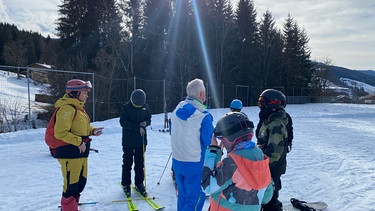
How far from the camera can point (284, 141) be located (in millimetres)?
3215

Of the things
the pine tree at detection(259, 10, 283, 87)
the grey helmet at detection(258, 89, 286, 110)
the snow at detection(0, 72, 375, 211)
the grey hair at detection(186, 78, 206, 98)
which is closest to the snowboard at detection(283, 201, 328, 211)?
the snow at detection(0, 72, 375, 211)

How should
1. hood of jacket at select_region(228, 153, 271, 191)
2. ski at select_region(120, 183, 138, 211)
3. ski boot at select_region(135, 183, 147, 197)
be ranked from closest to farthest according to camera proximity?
hood of jacket at select_region(228, 153, 271, 191) < ski at select_region(120, 183, 138, 211) < ski boot at select_region(135, 183, 147, 197)

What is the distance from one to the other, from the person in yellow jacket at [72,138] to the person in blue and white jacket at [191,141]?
1189 mm

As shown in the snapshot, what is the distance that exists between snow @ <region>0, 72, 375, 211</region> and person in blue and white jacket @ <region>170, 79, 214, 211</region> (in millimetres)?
1258

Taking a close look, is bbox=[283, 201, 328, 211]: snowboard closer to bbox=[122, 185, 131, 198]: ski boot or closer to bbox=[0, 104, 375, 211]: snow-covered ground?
bbox=[0, 104, 375, 211]: snow-covered ground

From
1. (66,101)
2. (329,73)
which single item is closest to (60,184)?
(66,101)

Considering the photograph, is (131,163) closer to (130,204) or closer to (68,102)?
(130,204)

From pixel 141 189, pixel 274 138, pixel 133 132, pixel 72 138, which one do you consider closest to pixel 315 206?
pixel 274 138

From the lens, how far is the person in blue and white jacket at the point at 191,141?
3244mm

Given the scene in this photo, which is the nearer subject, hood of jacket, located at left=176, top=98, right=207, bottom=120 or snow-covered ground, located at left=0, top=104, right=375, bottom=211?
hood of jacket, located at left=176, top=98, right=207, bottom=120

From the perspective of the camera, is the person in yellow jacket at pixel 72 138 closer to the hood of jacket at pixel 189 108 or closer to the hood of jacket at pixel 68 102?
the hood of jacket at pixel 68 102

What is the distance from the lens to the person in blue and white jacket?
128 inches

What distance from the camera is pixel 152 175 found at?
6211 millimetres

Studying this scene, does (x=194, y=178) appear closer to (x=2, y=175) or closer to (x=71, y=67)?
(x=2, y=175)
